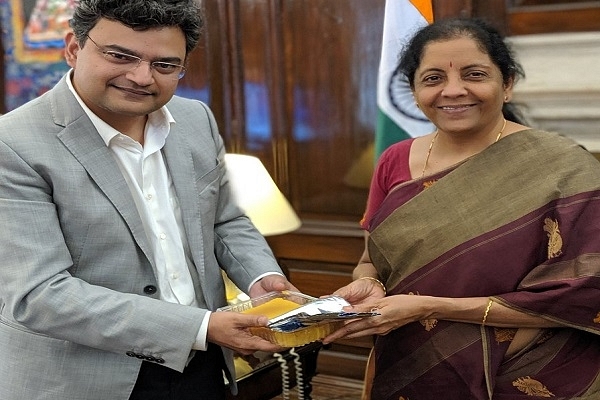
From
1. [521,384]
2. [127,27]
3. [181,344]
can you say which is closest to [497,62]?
[521,384]

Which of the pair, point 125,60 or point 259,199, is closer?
point 125,60

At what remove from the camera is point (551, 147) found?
172 centimetres

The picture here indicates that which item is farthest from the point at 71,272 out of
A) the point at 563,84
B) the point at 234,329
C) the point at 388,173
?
the point at 563,84

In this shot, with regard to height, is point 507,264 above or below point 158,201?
below

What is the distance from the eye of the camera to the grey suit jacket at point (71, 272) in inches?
51.2

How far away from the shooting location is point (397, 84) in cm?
265

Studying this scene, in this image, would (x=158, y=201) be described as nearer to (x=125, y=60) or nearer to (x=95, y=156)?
(x=95, y=156)

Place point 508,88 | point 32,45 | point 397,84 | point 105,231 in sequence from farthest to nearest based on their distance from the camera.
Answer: point 32,45 < point 397,84 < point 508,88 < point 105,231

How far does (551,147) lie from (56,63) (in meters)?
2.98

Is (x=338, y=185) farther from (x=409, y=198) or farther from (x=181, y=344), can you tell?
(x=181, y=344)

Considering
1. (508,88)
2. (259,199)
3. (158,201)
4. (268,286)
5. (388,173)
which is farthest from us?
(259,199)

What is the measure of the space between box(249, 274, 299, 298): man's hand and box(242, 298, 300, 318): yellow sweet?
0.04 m

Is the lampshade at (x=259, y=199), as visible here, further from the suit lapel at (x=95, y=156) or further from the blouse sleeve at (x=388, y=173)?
the suit lapel at (x=95, y=156)

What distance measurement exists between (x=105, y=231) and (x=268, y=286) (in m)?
0.42
